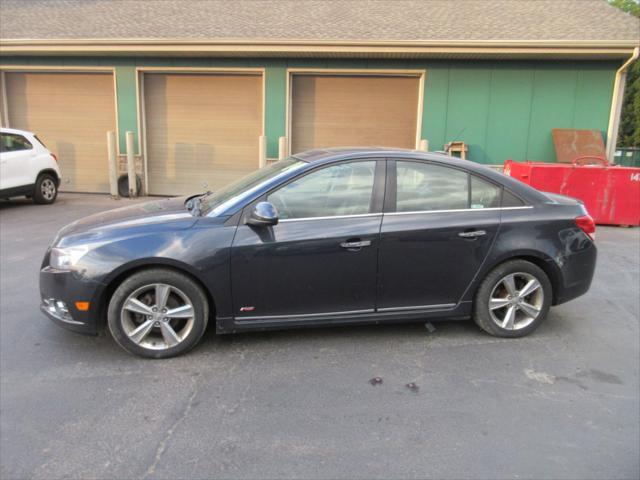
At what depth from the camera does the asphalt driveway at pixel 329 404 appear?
268 cm

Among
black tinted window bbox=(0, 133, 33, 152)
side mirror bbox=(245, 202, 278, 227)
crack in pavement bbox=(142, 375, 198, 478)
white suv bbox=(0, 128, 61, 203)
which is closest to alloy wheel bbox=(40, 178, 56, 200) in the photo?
white suv bbox=(0, 128, 61, 203)

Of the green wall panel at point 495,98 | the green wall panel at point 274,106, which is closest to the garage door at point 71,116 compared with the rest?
the green wall panel at point 495,98

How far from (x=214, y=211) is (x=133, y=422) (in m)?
1.60

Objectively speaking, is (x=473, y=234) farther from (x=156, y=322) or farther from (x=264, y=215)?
(x=156, y=322)

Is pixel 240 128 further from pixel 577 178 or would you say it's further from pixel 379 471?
pixel 379 471

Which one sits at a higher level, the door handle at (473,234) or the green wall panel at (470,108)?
the green wall panel at (470,108)

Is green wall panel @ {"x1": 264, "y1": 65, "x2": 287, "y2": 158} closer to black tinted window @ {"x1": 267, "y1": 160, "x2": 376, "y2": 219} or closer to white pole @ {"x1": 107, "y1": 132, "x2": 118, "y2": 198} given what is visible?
white pole @ {"x1": 107, "y1": 132, "x2": 118, "y2": 198}

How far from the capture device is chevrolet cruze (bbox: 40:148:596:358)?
3695mm

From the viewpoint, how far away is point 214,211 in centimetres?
392

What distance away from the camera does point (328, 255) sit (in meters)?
3.83

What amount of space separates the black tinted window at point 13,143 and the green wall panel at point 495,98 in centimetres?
364

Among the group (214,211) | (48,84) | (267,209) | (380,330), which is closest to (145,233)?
(214,211)

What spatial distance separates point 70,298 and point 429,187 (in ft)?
9.26

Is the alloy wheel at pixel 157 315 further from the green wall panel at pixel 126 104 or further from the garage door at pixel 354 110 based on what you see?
the green wall panel at pixel 126 104
